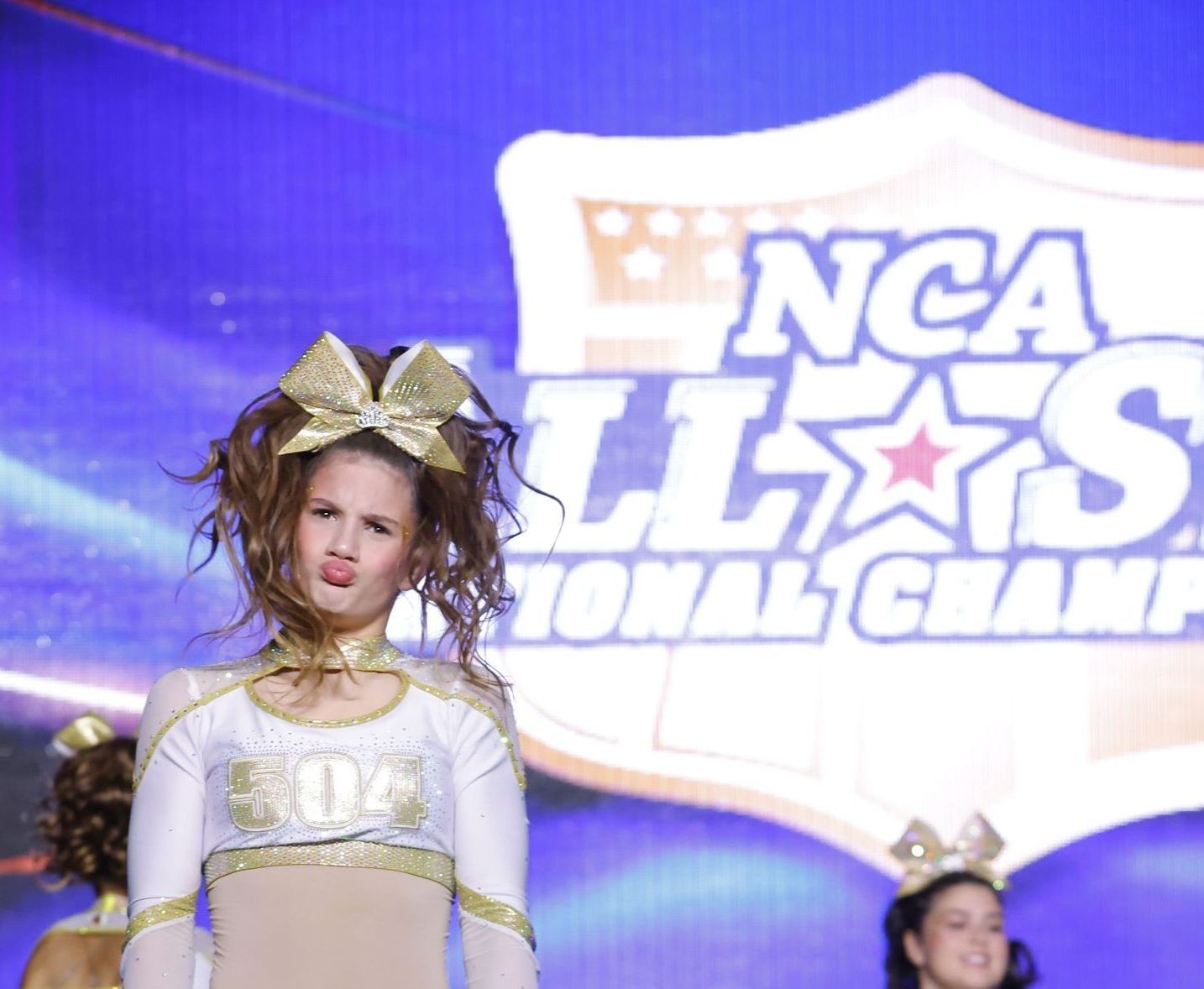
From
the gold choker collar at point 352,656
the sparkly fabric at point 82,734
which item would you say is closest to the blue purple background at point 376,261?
the sparkly fabric at point 82,734

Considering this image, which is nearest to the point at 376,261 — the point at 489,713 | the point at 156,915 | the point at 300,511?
the point at 300,511

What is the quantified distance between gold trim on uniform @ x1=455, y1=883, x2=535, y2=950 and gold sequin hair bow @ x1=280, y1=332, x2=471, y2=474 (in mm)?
520

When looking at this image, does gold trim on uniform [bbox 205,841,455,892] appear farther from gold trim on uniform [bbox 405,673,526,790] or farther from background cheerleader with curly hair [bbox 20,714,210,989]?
background cheerleader with curly hair [bbox 20,714,210,989]

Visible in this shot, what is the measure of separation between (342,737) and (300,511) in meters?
0.28

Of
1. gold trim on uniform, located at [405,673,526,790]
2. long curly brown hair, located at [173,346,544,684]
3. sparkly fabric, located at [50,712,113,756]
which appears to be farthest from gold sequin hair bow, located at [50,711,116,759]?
gold trim on uniform, located at [405,673,526,790]

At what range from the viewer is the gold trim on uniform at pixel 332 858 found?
198 cm

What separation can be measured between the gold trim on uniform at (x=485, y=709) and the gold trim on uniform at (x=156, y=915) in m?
0.37

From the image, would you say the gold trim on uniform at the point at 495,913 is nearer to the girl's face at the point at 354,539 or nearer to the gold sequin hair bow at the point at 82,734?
the girl's face at the point at 354,539

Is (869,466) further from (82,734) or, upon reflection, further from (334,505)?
(334,505)

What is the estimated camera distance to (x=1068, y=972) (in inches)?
151

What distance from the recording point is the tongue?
2.09m

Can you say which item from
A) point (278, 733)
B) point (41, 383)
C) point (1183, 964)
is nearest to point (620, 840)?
point (1183, 964)

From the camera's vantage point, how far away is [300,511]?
213cm

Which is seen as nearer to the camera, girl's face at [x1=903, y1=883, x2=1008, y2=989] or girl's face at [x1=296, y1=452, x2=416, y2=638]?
girl's face at [x1=296, y1=452, x2=416, y2=638]
